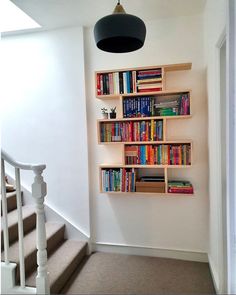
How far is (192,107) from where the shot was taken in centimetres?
256

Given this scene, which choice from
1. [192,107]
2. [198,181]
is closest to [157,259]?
[198,181]

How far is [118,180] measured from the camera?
2.62 meters

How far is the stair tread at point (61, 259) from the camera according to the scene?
2.05m

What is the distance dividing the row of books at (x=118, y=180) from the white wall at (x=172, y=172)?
0.19 m

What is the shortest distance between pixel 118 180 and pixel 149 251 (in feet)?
3.05

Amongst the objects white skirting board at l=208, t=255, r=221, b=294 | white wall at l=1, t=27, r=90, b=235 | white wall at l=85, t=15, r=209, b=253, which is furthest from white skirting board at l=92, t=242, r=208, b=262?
white wall at l=1, t=27, r=90, b=235

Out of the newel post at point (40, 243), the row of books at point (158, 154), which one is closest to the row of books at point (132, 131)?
the row of books at point (158, 154)

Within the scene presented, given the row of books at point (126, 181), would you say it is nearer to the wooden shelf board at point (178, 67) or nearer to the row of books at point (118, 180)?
the row of books at point (118, 180)

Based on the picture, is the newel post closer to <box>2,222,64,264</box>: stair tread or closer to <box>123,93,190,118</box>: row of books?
<box>2,222,64,264</box>: stair tread

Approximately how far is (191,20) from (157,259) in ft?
8.76

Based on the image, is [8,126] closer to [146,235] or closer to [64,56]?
[64,56]

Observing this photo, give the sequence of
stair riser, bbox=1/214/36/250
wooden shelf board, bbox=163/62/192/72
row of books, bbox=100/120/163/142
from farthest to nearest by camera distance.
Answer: row of books, bbox=100/120/163/142 → wooden shelf board, bbox=163/62/192/72 → stair riser, bbox=1/214/36/250

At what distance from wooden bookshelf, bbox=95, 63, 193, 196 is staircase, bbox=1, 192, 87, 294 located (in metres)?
0.74

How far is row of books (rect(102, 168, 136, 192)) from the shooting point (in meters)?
2.58
